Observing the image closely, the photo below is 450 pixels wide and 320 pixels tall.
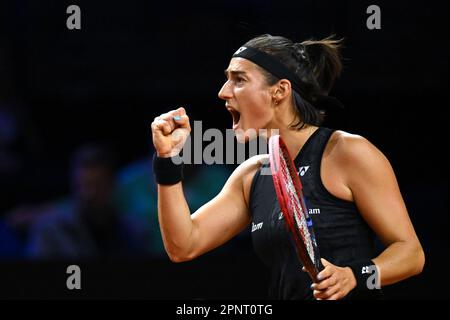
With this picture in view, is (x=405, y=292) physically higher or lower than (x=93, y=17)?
lower

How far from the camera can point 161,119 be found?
102 inches

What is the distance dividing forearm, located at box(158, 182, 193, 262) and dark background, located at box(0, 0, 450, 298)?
1.62 meters

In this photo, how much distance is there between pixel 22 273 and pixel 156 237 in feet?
2.32

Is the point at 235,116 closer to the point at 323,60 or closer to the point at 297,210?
the point at 323,60

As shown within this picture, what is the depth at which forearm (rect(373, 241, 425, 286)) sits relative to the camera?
8.18ft

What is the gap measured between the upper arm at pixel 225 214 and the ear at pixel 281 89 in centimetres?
24

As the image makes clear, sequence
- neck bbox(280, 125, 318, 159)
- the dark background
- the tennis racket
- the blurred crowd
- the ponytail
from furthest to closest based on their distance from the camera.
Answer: the dark background, the blurred crowd, the ponytail, neck bbox(280, 125, 318, 159), the tennis racket

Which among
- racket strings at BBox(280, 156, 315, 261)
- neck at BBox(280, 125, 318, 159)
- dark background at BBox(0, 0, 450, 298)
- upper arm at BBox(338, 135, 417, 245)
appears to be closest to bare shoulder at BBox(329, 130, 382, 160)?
upper arm at BBox(338, 135, 417, 245)

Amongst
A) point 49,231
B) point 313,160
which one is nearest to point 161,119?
point 313,160

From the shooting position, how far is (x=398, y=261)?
2.51 m

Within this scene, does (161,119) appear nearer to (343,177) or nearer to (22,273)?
(343,177)

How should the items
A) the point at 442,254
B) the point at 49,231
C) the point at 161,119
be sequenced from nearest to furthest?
1. the point at 161,119
2. the point at 442,254
3. the point at 49,231

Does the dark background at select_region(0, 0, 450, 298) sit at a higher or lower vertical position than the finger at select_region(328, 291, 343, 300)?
higher

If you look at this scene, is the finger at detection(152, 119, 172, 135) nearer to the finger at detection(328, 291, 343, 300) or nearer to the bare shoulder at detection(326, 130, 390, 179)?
the bare shoulder at detection(326, 130, 390, 179)
